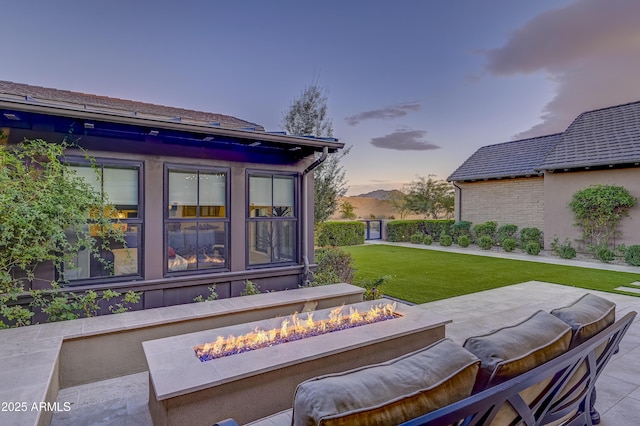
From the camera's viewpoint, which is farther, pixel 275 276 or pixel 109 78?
pixel 109 78

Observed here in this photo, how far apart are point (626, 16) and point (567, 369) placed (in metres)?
11.4

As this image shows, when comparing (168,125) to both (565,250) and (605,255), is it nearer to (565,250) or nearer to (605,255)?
(565,250)

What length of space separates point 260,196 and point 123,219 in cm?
211

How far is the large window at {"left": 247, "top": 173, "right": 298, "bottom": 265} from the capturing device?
5816 mm

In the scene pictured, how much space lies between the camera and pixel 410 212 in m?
23.9

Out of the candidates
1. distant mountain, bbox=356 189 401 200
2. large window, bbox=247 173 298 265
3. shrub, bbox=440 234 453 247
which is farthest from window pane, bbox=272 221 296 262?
distant mountain, bbox=356 189 401 200

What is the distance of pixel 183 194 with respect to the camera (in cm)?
519

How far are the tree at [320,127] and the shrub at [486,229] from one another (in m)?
9.23

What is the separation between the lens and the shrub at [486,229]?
15.9 metres

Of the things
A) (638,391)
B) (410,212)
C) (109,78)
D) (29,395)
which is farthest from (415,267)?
(410,212)

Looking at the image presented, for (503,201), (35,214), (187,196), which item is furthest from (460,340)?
(503,201)

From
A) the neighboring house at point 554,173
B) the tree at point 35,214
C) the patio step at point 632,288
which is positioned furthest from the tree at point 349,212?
the tree at point 35,214

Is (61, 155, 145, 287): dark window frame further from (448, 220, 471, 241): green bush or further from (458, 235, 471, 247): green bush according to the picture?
(448, 220, 471, 241): green bush

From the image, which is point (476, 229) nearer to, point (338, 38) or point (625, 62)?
point (625, 62)
